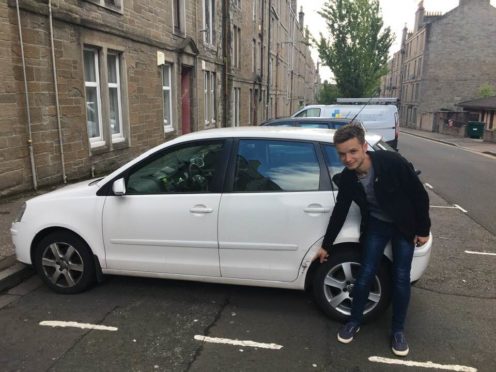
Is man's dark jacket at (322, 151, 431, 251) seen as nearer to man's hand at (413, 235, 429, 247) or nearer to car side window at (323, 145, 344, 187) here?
man's hand at (413, 235, 429, 247)

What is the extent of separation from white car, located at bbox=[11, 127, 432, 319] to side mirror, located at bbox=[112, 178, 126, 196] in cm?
1

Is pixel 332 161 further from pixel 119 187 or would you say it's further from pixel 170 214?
pixel 119 187

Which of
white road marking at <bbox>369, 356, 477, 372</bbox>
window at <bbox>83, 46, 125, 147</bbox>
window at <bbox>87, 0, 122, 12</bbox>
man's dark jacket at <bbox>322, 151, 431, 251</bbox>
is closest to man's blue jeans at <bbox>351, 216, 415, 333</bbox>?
man's dark jacket at <bbox>322, 151, 431, 251</bbox>

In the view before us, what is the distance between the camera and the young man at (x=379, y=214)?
312 cm

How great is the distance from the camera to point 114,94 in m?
10.9

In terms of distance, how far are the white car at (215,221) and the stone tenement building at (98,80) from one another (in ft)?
12.3

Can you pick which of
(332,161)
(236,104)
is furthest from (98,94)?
(236,104)

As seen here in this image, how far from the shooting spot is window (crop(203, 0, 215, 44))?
1791 centimetres

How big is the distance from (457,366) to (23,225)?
404cm

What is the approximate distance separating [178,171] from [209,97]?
51.7 feet

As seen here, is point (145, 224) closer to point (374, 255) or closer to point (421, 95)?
point (374, 255)

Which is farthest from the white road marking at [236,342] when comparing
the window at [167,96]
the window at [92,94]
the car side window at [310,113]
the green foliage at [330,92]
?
the green foliage at [330,92]

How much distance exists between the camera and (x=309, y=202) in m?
3.66

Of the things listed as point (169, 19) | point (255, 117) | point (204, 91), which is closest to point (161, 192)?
point (169, 19)
